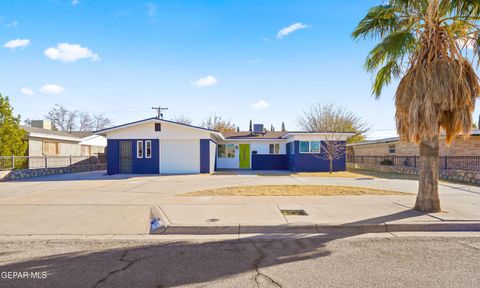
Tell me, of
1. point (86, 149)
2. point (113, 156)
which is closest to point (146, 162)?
point (113, 156)

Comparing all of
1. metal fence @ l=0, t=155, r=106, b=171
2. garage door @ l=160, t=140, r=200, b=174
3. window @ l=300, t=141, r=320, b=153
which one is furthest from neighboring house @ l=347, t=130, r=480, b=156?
metal fence @ l=0, t=155, r=106, b=171

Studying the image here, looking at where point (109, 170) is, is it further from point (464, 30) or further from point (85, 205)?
point (464, 30)

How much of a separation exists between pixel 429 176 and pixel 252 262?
19.0 ft

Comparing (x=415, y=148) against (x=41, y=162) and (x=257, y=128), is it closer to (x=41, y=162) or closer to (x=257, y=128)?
(x=257, y=128)

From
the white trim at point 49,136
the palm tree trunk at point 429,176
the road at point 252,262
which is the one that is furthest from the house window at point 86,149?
the palm tree trunk at point 429,176

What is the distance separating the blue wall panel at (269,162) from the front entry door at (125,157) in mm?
10488

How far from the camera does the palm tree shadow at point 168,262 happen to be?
3632 millimetres

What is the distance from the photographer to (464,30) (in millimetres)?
7109

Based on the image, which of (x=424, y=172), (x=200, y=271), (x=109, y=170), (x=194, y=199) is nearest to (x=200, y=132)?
(x=109, y=170)

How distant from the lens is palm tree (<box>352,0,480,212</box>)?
21.8 ft

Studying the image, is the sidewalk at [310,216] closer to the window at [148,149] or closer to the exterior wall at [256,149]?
the window at [148,149]

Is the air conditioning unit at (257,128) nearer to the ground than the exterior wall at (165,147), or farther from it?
farther from it

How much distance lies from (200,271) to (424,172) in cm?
660

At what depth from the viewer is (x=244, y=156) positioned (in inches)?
973
